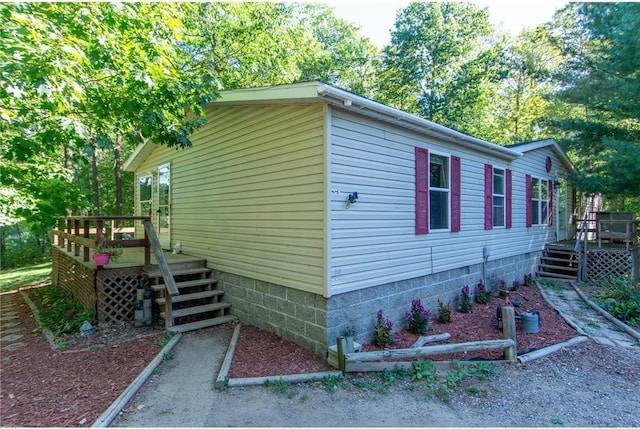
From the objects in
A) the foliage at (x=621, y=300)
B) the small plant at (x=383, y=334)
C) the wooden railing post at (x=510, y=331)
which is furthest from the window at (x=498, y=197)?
the small plant at (x=383, y=334)

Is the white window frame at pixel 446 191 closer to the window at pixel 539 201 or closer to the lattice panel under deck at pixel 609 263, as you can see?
the window at pixel 539 201

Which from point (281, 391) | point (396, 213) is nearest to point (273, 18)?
point (396, 213)

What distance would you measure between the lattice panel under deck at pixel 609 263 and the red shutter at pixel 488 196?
420 cm

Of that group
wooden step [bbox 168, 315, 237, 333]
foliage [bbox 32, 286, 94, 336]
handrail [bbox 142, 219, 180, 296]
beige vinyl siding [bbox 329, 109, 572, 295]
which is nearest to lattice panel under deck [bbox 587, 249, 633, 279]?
beige vinyl siding [bbox 329, 109, 572, 295]

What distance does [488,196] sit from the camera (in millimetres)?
7840

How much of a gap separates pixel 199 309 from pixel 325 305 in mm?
2560

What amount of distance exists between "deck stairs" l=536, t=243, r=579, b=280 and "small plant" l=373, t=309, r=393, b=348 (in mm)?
7565

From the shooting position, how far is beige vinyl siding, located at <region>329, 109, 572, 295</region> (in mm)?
4531

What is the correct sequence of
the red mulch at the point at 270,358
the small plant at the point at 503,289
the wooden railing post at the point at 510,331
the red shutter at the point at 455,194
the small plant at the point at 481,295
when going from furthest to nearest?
the small plant at the point at 503,289 → the small plant at the point at 481,295 → the red shutter at the point at 455,194 → the wooden railing post at the point at 510,331 → the red mulch at the point at 270,358

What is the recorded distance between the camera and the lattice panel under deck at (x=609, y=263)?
9.35 meters

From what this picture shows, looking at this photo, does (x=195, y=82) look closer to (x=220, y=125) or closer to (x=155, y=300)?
(x=220, y=125)

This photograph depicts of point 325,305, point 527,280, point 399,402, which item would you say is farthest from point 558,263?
point 399,402

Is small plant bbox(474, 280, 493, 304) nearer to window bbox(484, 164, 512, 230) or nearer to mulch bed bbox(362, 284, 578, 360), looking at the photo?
mulch bed bbox(362, 284, 578, 360)

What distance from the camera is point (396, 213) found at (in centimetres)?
546
